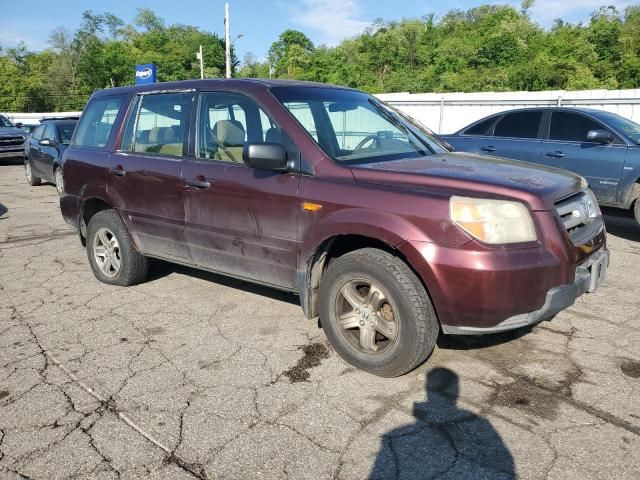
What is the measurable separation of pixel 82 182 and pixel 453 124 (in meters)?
14.2

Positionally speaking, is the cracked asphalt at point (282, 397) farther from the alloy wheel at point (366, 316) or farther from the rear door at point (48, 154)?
the rear door at point (48, 154)

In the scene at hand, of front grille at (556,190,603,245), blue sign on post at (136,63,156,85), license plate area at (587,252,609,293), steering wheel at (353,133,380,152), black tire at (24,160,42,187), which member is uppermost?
blue sign on post at (136,63,156,85)

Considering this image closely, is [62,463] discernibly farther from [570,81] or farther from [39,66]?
[39,66]

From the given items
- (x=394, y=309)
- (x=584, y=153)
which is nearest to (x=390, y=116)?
(x=394, y=309)

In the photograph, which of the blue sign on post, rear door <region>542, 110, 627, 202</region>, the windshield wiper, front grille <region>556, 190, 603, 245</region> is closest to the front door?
the windshield wiper

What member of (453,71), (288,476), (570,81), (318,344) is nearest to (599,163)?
(318,344)

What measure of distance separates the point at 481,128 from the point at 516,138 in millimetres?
652

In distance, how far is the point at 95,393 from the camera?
3156 millimetres

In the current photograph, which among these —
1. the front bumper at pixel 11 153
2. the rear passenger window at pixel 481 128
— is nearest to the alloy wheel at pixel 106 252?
the rear passenger window at pixel 481 128

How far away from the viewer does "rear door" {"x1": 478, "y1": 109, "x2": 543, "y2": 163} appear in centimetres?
780

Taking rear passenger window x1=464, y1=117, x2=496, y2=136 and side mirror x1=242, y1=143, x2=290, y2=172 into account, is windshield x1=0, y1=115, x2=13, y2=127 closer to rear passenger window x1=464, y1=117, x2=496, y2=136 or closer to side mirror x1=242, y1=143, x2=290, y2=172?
rear passenger window x1=464, y1=117, x2=496, y2=136

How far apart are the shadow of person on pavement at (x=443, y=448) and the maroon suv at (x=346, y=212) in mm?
376

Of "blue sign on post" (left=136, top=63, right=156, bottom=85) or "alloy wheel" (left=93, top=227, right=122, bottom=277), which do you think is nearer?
"alloy wheel" (left=93, top=227, right=122, bottom=277)

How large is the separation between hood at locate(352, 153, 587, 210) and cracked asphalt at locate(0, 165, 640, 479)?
1.15 m
